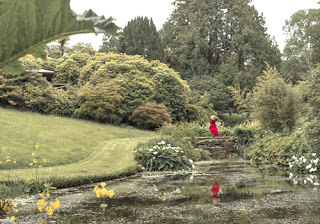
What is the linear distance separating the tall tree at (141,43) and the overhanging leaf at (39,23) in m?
34.0

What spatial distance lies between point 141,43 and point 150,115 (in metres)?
14.2

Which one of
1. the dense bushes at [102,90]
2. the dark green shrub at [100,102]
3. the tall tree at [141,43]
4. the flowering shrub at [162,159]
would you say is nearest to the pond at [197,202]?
the flowering shrub at [162,159]

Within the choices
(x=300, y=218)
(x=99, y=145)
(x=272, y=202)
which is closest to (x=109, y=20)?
(x=300, y=218)

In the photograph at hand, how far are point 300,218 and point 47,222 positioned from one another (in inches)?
140

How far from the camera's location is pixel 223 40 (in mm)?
40344

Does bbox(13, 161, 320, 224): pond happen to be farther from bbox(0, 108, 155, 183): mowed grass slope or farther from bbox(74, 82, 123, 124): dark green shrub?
bbox(74, 82, 123, 124): dark green shrub

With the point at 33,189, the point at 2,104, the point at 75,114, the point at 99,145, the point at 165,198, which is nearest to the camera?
the point at 165,198

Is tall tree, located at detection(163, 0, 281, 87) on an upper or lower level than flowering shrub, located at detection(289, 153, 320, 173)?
upper

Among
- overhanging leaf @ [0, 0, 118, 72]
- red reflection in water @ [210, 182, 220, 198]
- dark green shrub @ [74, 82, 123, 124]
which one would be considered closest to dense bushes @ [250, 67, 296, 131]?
red reflection in water @ [210, 182, 220, 198]

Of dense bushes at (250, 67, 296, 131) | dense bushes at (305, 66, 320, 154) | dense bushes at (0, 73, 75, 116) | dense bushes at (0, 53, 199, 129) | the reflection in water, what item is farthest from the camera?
dense bushes at (0, 53, 199, 129)

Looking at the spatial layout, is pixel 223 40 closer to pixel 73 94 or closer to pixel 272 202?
pixel 73 94

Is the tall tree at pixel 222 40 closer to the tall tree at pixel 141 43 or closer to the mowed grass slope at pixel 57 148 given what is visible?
the tall tree at pixel 141 43

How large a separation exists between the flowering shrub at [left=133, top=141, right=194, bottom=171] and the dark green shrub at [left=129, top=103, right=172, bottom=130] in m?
12.4

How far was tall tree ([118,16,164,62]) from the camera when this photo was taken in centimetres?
3553
